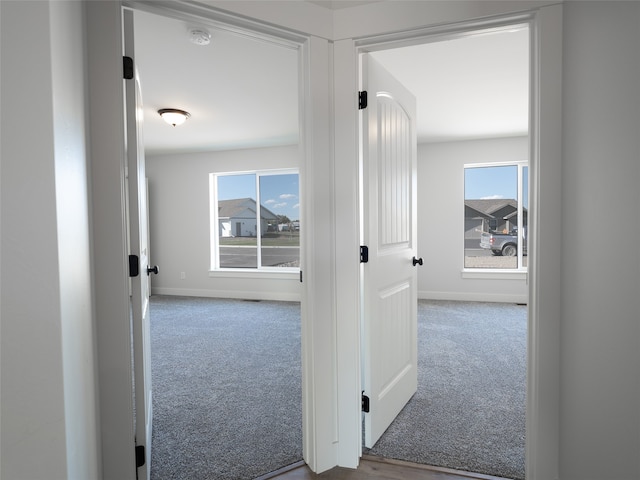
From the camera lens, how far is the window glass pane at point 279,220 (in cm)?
569

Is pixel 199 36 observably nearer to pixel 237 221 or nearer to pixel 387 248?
pixel 387 248

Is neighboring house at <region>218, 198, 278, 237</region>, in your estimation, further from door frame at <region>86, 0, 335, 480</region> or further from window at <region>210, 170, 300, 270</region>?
door frame at <region>86, 0, 335, 480</region>

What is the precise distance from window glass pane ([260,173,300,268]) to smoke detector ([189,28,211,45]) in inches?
129

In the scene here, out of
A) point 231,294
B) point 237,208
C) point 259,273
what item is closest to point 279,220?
point 237,208

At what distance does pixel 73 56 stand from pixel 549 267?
176cm

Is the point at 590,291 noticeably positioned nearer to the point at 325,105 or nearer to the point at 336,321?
the point at 336,321

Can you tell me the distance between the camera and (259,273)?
5.66 meters

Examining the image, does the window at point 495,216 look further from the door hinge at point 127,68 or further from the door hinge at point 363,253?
the door hinge at point 127,68

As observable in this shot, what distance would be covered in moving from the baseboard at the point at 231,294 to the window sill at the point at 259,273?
25 centimetres

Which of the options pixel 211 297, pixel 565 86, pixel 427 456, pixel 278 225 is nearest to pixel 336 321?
pixel 427 456

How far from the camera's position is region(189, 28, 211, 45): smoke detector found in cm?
226

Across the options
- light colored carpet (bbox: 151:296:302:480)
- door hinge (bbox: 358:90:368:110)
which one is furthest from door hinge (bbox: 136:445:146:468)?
door hinge (bbox: 358:90:368:110)

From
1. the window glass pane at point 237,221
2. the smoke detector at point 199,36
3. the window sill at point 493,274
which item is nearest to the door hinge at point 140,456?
the smoke detector at point 199,36

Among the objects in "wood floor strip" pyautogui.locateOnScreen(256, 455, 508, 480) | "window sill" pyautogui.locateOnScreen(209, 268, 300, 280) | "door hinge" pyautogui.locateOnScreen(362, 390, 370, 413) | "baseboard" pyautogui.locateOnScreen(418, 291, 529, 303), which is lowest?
"wood floor strip" pyautogui.locateOnScreen(256, 455, 508, 480)
